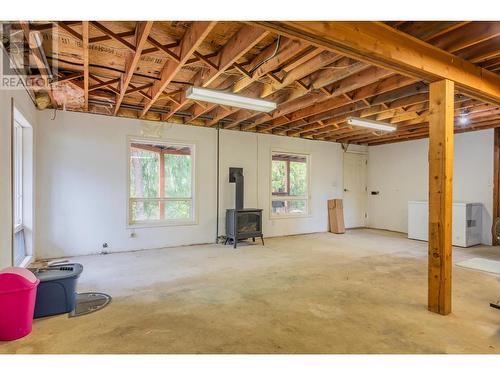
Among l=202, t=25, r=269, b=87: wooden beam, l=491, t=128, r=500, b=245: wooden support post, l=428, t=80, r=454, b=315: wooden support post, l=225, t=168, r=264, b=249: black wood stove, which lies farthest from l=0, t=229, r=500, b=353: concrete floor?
l=491, t=128, r=500, b=245: wooden support post

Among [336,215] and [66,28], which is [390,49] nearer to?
[66,28]

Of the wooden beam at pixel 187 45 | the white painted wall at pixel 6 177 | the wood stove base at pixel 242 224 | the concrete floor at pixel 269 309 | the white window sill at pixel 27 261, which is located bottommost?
the concrete floor at pixel 269 309

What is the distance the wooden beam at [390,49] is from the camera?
6.71ft

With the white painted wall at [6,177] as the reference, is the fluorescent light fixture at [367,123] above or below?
above

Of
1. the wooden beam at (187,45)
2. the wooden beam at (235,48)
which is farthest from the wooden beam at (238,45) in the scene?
the wooden beam at (187,45)

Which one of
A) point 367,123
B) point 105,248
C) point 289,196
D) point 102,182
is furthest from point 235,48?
point 289,196

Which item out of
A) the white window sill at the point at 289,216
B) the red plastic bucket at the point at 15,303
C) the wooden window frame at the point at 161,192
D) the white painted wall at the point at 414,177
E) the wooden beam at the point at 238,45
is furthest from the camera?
the white window sill at the point at 289,216

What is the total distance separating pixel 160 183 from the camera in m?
5.88

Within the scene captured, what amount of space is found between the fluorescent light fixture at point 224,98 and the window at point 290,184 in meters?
2.90

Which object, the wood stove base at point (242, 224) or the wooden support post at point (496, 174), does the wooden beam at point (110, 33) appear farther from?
the wooden support post at point (496, 174)

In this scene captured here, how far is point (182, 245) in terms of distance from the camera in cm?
579

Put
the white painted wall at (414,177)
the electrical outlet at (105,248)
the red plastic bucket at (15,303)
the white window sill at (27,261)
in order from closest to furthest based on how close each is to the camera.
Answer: the red plastic bucket at (15,303) → the white window sill at (27,261) → the electrical outlet at (105,248) → the white painted wall at (414,177)

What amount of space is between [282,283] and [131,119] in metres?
4.03
